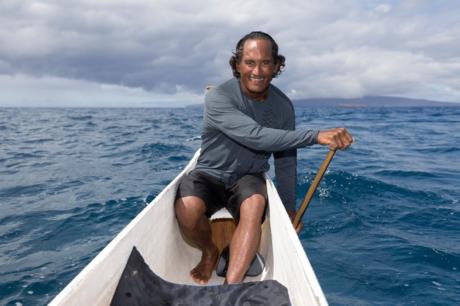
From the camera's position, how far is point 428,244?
5367 millimetres

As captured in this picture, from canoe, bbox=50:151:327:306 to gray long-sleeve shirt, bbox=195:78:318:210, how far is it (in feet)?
0.95

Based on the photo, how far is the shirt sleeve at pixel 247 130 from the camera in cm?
291

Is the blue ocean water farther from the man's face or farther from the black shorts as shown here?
the man's face

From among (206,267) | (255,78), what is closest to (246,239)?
(206,267)

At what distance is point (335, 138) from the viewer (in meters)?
2.90

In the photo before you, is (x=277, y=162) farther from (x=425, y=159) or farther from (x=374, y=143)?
(x=374, y=143)

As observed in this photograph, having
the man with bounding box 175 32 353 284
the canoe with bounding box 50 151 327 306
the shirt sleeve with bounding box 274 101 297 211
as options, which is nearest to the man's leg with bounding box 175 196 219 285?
the man with bounding box 175 32 353 284

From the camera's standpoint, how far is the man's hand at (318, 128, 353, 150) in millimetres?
2896

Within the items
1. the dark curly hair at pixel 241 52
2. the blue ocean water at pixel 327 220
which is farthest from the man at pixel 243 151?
the blue ocean water at pixel 327 220

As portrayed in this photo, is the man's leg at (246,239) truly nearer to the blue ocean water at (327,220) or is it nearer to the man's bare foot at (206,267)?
the man's bare foot at (206,267)

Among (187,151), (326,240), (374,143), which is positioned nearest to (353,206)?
(326,240)

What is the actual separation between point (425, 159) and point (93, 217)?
36.2ft

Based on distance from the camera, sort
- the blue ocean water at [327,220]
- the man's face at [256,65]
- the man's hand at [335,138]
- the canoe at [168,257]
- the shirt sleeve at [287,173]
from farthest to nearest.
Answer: the blue ocean water at [327,220]
the shirt sleeve at [287,173]
the man's face at [256,65]
the man's hand at [335,138]
the canoe at [168,257]

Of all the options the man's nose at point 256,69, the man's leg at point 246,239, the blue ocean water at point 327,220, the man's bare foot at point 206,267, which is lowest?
the blue ocean water at point 327,220
